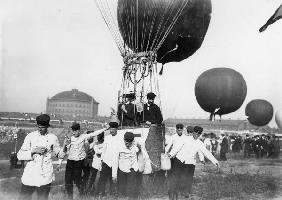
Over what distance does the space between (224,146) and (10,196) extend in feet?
51.5

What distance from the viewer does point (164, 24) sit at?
13.7 m

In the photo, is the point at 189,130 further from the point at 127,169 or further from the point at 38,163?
the point at 38,163

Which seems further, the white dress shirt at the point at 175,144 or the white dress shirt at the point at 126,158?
the white dress shirt at the point at 175,144

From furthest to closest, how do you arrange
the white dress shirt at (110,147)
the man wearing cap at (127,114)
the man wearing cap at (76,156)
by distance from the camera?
the man wearing cap at (127,114) → the man wearing cap at (76,156) → the white dress shirt at (110,147)

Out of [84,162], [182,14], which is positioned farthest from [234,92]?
[84,162]

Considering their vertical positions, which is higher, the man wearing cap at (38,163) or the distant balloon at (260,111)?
the distant balloon at (260,111)

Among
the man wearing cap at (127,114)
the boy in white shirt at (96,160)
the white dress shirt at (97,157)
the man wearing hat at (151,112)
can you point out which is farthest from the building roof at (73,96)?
the white dress shirt at (97,157)

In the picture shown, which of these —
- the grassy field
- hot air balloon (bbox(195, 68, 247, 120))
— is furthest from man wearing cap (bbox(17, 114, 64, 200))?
hot air balloon (bbox(195, 68, 247, 120))

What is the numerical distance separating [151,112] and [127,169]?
269cm

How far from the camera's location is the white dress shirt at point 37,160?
19.5 feet

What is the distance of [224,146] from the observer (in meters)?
21.7

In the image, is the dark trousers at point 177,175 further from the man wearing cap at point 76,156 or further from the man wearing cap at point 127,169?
the man wearing cap at point 76,156

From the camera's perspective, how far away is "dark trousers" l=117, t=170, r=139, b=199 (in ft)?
25.1

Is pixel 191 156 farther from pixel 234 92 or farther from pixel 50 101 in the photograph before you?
pixel 50 101
